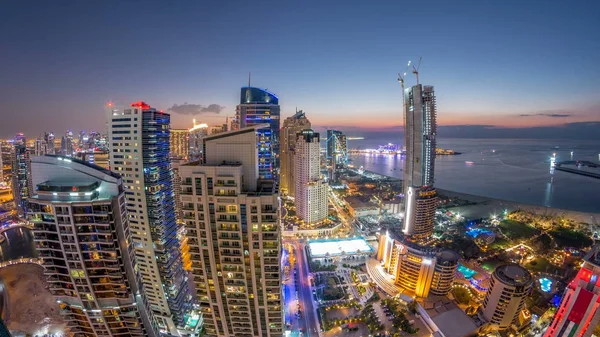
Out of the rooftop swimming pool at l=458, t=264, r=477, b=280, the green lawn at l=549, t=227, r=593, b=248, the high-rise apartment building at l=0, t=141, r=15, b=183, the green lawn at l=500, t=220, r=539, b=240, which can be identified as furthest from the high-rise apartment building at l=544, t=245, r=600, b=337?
the high-rise apartment building at l=0, t=141, r=15, b=183

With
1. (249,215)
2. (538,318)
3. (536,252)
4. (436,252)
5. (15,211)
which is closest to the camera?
(249,215)

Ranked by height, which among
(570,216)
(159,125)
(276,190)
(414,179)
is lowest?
(570,216)

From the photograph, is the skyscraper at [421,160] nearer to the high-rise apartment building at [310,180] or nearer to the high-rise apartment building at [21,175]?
the high-rise apartment building at [310,180]

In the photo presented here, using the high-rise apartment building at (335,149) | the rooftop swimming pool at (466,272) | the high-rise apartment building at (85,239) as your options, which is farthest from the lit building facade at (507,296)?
the high-rise apartment building at (335,149)

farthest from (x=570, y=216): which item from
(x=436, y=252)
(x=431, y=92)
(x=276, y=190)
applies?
(x=276, y=190)

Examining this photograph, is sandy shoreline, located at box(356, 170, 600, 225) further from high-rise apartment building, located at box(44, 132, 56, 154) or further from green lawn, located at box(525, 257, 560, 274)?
high-rise apartment building, located at box(44, 132, 56, 154)

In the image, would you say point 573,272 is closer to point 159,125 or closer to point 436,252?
point 436,252
